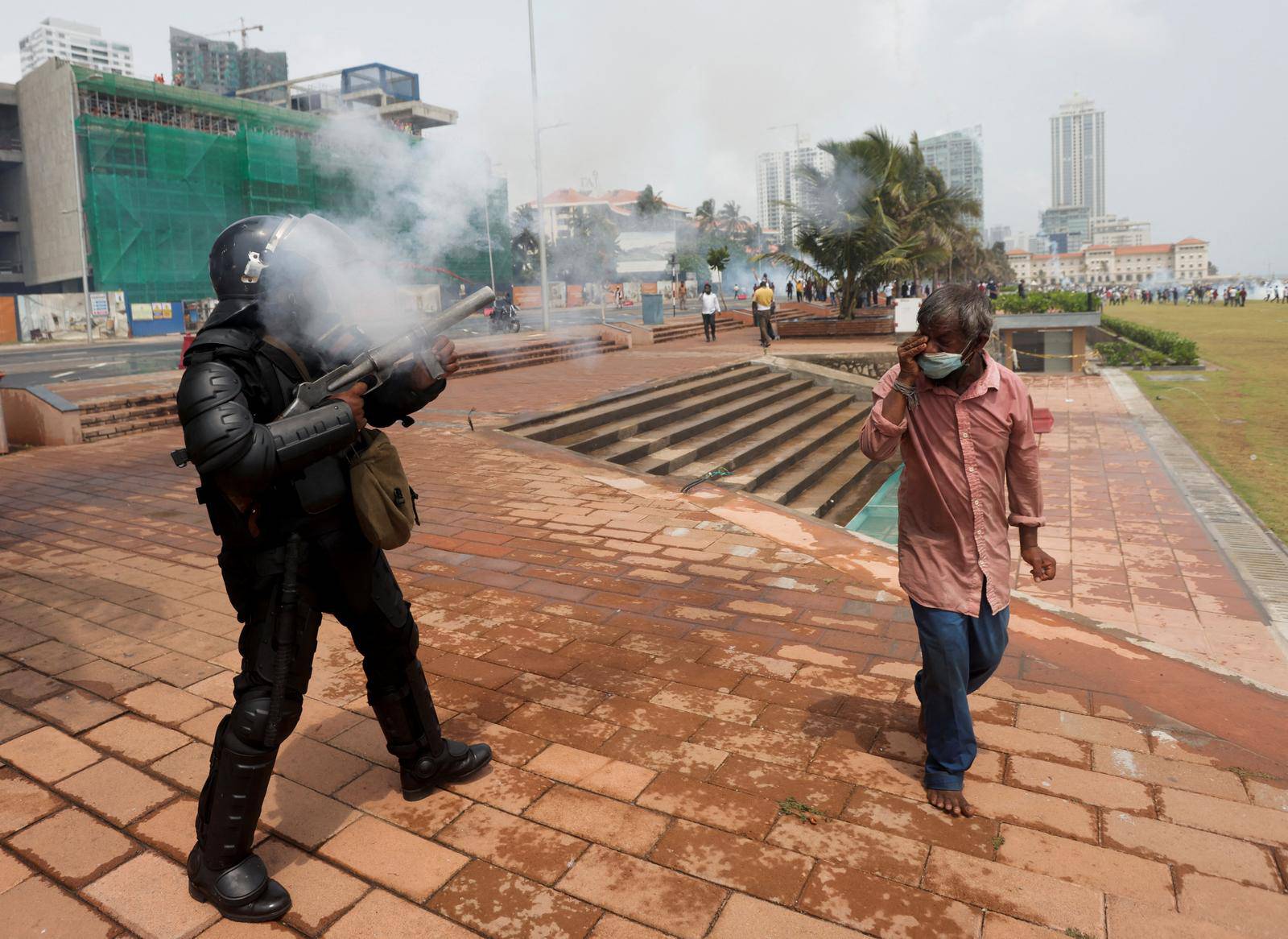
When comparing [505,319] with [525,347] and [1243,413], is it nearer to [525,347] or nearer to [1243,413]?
[525,347]

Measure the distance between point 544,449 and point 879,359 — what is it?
9605 millimetres

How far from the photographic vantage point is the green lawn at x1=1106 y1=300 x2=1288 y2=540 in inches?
337

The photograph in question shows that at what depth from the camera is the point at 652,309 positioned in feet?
80.4

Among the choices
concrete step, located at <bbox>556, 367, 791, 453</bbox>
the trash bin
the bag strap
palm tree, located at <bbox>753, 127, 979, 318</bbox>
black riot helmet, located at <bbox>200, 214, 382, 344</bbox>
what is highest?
palm tree, located at <bbox>753, 127, 979, 318</bbox>

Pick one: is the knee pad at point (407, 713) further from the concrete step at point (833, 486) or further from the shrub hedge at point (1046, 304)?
the shrub hedge at point (1046, 304)

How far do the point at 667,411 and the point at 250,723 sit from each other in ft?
26.1

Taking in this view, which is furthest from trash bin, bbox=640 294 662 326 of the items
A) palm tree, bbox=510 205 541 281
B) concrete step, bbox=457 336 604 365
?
palm tree, bbox=510 205 541 281

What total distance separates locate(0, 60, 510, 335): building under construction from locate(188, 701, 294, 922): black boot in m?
29.0

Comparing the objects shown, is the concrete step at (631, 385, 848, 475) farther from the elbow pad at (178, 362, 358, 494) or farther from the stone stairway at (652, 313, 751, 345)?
the stone stairway at (652, 313, 751, 345)

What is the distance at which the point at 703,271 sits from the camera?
6059cm

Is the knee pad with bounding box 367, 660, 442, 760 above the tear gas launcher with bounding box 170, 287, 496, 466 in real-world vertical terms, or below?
below

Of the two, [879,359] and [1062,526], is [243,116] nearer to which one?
[879,359]

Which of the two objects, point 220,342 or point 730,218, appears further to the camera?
point 730,218

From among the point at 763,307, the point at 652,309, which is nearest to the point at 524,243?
the point at 652,309
